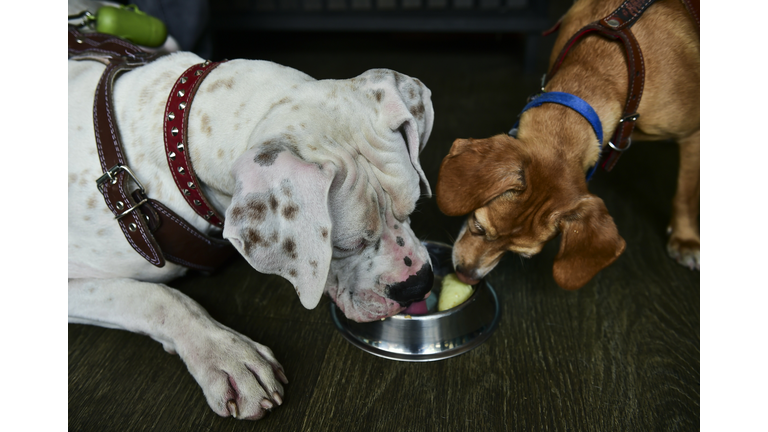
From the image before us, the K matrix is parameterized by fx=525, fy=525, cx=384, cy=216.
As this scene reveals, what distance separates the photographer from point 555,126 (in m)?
1.86

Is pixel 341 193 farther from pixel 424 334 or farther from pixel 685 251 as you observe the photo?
pixel 685 251

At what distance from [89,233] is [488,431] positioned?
1.34 meters

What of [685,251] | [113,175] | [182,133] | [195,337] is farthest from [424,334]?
[685,251]

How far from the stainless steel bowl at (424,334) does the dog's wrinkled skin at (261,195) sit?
0.15 metres

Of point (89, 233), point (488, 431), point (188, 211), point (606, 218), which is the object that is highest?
point (606, 218)

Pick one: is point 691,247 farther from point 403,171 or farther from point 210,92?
point 210,92

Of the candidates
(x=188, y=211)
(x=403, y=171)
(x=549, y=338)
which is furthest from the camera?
(x=549, y=338)

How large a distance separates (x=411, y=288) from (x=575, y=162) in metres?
0.77

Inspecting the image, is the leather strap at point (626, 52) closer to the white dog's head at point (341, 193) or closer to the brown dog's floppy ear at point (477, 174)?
the brown dog's floppy ear at point (477, 174)

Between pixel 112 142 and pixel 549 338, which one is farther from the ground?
pixel 112 142

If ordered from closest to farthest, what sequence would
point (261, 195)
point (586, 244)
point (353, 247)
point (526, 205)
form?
point (261, 195) < point (353, 247) < point (586, 244) < point (526, 205)

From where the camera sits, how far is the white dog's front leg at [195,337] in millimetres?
1466

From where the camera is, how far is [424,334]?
66.6 inches

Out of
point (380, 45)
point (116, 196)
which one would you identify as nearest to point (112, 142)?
point (116, 196)
